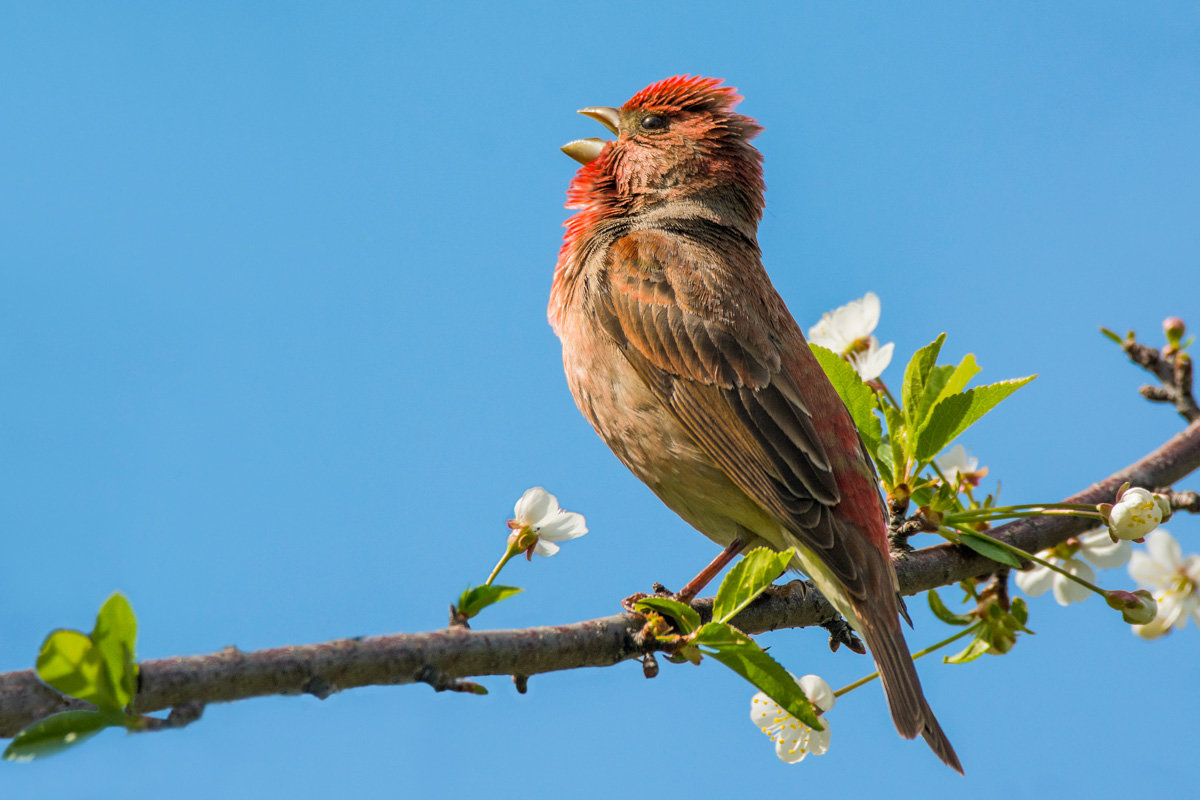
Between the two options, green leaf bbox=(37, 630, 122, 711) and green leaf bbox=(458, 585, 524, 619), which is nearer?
green leaf bbox=(37, 630, 122, 711)

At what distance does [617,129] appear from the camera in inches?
265

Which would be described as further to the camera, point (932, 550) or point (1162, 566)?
point (932, 550)

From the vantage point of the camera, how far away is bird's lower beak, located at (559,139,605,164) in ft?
21.8

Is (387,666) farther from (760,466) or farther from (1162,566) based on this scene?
(1162,566)

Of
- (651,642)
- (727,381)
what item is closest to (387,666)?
(651,642)

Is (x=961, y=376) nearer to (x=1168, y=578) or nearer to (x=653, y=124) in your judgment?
(x=1168, y=578)

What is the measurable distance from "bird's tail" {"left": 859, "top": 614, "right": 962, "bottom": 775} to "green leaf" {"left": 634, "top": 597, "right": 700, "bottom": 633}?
877mm

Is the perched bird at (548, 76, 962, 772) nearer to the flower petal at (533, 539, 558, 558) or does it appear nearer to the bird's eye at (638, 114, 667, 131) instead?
the bird's eye at (638, 114, 667, 131)

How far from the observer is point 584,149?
6664mm

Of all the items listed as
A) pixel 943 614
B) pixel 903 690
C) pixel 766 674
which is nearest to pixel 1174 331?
pixel 943 614

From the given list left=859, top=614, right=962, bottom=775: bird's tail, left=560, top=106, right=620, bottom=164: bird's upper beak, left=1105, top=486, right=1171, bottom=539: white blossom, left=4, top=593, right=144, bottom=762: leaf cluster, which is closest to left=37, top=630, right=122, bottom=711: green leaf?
left=4, top=593, right=144, bottom=762: leaf cluster

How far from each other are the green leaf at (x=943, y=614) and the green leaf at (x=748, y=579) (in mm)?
1808

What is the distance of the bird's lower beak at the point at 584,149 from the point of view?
21.8ft

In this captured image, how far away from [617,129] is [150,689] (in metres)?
4.98
